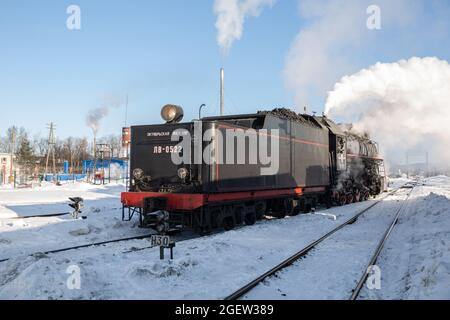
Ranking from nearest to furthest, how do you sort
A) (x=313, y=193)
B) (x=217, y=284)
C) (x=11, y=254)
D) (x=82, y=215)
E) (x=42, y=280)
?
(x=42, y=280), (x=217, y=284), (x=11, y=254), (x=82, y=215), (x=313, y=193)

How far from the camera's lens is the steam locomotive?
410 inches

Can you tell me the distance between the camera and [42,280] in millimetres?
5441

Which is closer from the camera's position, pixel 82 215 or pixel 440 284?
pixel 440 284

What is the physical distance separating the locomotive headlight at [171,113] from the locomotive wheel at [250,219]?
3718 mm

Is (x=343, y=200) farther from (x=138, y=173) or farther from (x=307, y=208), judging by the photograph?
(x=138, y=173)

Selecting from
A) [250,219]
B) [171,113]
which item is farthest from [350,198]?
[171,113]

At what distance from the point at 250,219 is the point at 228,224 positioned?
1261 millimetres

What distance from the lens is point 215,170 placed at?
34.6ft

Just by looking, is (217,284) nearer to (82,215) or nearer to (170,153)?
(170,153)

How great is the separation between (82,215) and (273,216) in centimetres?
697

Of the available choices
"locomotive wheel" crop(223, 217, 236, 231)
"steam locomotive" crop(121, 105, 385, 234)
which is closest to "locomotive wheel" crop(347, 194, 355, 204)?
"steam locomotive" crop(121, 105, 385, 234)
